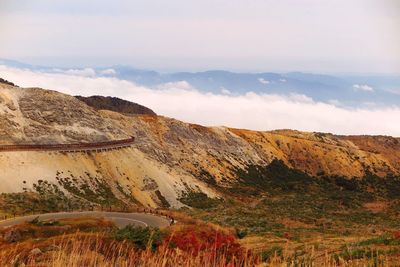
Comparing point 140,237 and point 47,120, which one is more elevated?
point 47,120

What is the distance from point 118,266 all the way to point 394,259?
8.64 metres

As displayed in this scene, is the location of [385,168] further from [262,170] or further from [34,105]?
[34,105]

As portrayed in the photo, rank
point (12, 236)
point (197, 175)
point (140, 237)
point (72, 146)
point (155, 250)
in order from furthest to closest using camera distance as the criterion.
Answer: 1. point (197, 175)
2. point (72, 146)
3. point (12, 236)
4. point (140, 237)
5. point (155, 250)

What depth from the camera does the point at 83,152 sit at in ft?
203

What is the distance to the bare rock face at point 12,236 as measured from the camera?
22.5 m

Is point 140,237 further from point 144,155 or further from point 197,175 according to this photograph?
point 197,175

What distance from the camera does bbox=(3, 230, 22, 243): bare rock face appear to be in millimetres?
22500

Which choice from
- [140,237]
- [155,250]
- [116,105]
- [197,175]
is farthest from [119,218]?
[116,105]

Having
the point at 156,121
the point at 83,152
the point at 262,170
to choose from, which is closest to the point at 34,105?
the point at 83,152

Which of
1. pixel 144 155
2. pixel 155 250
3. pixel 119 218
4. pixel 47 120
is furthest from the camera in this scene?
pixel 144 155

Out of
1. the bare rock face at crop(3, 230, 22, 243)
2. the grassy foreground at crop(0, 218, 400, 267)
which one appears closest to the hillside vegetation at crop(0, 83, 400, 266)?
the grassy foreground at crop(0, 218, 400, 267)

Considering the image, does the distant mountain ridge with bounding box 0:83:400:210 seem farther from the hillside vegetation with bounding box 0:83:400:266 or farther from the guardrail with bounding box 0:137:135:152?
the guardrail with bounding box 0:137:135:152

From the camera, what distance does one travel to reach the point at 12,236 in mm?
22953

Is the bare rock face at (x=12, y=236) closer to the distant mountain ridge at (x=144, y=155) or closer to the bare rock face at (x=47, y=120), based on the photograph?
the distant mountain ridge at (x=144, y=155)
